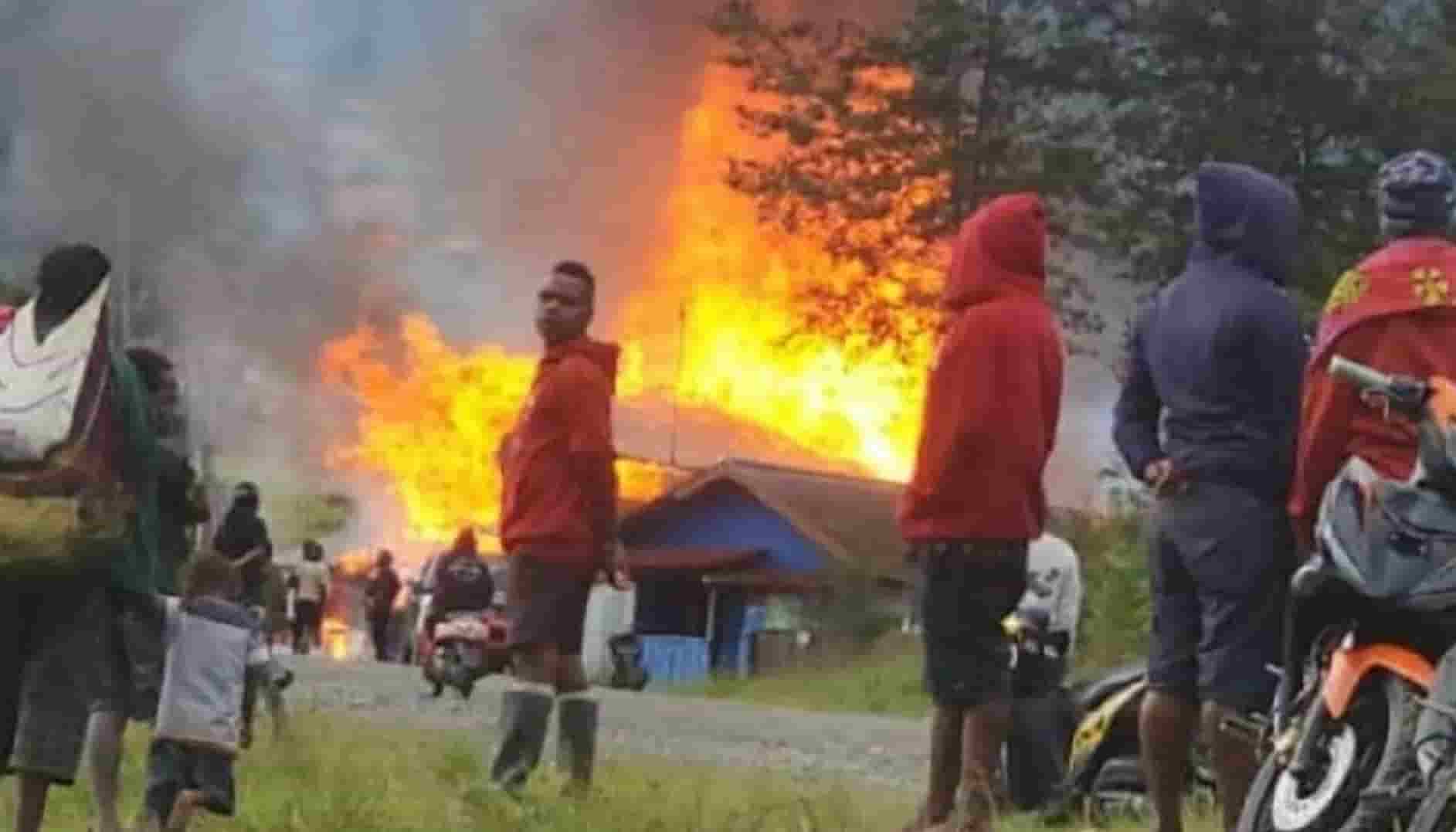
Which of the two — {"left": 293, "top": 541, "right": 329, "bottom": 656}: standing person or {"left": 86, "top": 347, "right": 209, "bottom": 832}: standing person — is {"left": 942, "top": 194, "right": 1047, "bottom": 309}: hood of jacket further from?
{"left": 293, "top": 541, "right": 329, "bottom": 656}: standing person

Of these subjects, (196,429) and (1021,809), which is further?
(196,429)

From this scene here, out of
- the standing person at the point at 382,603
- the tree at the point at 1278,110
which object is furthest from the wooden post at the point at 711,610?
the tree at the point at 1278,110

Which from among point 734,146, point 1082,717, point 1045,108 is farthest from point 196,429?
point 1082,717

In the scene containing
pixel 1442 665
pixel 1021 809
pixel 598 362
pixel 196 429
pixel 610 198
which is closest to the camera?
pixel 1442 665

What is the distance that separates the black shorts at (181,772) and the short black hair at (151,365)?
1.03 meters

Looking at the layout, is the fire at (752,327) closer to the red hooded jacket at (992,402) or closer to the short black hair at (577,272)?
the short black hair at (577,272)

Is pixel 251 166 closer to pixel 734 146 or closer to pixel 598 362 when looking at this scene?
pixel 734 146

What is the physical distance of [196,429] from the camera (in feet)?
131

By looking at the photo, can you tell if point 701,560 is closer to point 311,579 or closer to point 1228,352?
point 311,579

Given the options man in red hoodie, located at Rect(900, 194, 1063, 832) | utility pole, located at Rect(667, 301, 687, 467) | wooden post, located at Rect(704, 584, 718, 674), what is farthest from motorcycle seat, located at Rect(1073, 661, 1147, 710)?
wooden post, located at Rect(704, 584, 718, 674)

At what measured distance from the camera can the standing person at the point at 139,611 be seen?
7.12 meters

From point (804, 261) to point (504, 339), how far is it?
22.4 feet

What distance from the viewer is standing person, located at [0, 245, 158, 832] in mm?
6598

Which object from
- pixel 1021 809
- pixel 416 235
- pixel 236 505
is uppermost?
pixel 416 235
